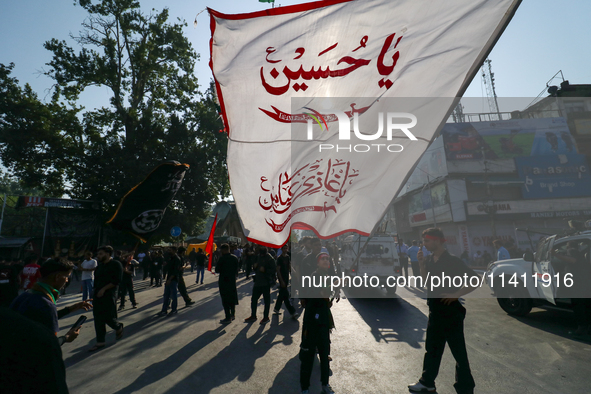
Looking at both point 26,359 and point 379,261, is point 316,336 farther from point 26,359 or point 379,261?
point 379,261

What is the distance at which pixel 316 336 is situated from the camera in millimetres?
3900

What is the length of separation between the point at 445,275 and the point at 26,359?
3973mm

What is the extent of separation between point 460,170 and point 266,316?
34089 mm

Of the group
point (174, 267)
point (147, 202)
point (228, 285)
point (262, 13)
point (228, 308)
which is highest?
point (262, 13)

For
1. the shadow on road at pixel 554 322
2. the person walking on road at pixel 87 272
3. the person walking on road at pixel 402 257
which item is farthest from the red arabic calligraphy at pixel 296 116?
the person walking on road at pixel 402 257

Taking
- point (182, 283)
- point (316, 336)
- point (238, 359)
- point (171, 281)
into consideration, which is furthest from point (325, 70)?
point (182, 283)

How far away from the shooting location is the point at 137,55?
71.0 feet

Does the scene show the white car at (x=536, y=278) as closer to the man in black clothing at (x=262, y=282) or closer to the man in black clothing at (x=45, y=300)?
the man in black clothing at (x=262, y=282)

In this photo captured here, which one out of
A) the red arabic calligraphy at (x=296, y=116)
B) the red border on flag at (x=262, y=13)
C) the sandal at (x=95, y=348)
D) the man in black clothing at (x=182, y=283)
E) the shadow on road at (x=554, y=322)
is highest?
the red border on flag at (x=262, y=13)

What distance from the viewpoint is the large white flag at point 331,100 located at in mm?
2727

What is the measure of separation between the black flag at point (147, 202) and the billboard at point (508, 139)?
117 feet

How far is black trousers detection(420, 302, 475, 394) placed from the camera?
3.51 meters

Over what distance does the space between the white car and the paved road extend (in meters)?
0.44

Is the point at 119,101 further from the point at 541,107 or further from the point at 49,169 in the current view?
the point at 541,107
